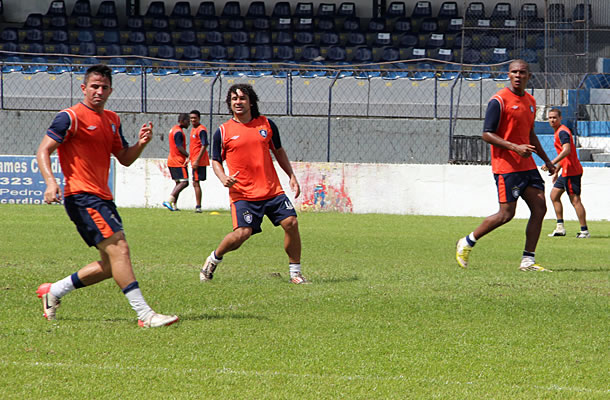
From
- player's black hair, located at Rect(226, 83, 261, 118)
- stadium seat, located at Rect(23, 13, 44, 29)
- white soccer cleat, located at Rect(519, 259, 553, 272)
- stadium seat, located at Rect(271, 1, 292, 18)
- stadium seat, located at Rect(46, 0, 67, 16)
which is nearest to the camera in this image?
player's black hair, located at Rect(226, 83, 261, 118)

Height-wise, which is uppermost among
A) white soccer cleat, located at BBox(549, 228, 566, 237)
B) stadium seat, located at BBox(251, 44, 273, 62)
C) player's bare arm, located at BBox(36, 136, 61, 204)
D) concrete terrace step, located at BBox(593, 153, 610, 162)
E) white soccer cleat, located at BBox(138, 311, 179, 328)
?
stadium seat, located at BBox(251, 44, 273, 62)

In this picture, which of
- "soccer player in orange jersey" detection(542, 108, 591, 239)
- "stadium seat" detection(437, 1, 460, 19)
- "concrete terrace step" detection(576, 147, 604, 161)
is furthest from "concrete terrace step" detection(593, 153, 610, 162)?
"stadium seat" detection(437, 1, 460, 19)

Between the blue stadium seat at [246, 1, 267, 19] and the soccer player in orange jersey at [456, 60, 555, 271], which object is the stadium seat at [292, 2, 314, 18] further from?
the soccer player in orange jersey at [456, 60, 555, 271]

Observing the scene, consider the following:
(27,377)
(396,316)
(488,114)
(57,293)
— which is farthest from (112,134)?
(488,114)

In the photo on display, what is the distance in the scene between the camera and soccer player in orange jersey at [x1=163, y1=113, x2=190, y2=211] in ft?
58.9

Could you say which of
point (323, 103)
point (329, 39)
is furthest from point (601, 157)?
point (329, 39)

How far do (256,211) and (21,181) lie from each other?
1261cm

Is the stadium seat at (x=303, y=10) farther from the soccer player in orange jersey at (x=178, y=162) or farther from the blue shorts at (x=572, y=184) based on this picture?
the blue shorts at (x=572, y=184)

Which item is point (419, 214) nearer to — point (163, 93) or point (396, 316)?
point (163, 93)

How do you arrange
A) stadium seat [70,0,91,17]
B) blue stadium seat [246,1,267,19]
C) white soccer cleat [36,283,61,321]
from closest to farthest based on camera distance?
white soccer cleat [36,283,61,321]
blue stadium seat [246,1,267,19]
stadium seat [70,0,91,17]

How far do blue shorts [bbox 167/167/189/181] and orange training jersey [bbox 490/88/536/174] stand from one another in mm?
9974

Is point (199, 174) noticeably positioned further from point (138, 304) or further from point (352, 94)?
point (138, 304)

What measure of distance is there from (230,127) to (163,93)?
53.8 feet

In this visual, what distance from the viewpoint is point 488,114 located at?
9086mm
